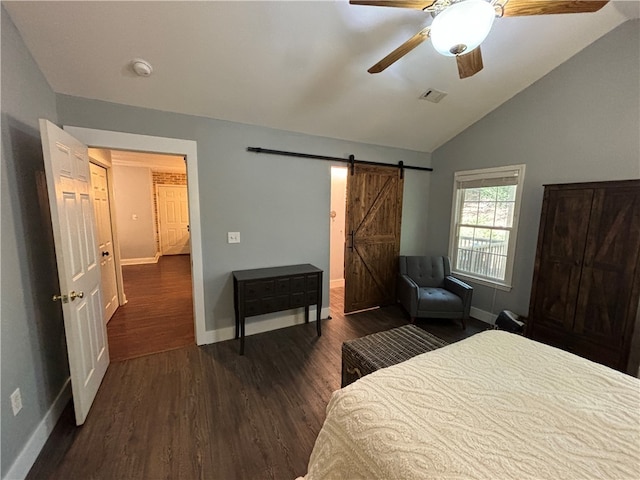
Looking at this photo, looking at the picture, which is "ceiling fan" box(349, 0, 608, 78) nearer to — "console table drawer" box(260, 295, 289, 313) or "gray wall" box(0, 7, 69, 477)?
"gray wall" box(0, 7, 69, 477)

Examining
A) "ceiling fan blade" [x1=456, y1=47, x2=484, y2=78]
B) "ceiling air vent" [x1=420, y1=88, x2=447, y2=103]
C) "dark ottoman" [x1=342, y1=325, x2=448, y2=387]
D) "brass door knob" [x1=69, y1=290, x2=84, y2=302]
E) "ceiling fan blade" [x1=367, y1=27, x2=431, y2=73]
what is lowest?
"dark ottoman" [x1=342, y1=325, x2=448, y2=387]

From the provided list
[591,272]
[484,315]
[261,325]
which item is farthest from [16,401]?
[484,315]

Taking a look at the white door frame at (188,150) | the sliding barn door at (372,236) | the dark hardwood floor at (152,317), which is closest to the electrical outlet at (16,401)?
the dark hardwood floor at (152,317)

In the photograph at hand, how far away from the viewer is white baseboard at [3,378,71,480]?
1368mm

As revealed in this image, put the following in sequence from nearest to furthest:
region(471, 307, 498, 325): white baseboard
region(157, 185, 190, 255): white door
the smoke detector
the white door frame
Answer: the smoke detector → the white door frame → region(471, 307, 498, 325): white baseboard → region(157, 185, 190, 255): white door

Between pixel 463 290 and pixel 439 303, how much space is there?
0.36 m

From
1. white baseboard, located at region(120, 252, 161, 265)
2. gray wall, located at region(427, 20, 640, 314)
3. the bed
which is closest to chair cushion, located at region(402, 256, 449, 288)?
gray wall, located at region(427, 20, 640, 314)

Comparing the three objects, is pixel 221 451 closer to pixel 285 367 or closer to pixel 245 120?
pixel 285 367

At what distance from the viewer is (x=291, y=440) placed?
5.55ft

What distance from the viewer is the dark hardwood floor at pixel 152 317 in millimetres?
2754

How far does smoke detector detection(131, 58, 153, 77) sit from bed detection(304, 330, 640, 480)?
2.56 m

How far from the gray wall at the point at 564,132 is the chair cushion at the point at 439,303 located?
23.8 inches

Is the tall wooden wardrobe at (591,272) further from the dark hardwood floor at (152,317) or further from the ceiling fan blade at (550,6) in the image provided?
the dark hardwood floor at (152,317)

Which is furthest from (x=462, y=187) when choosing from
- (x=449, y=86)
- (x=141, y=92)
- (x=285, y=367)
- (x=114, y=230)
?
(x=114, y=230)
